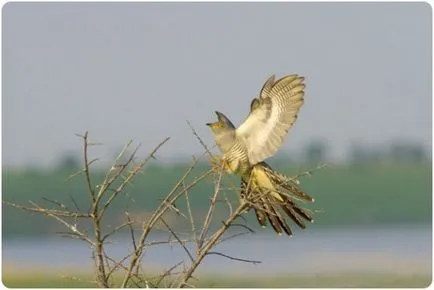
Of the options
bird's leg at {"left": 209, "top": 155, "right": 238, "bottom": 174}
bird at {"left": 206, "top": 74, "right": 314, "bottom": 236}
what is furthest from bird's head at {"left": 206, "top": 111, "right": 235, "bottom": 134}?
bird's leg at {"left": 209, "top": 155, "right": 238, "bottom": 174}

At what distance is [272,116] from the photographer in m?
4.06

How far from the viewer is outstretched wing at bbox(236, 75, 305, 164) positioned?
158 inches

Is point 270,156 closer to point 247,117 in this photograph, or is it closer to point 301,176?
point 247,117

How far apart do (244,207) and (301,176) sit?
21 centimetres

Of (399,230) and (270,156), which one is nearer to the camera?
(270,156)

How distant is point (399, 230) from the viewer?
20000mm

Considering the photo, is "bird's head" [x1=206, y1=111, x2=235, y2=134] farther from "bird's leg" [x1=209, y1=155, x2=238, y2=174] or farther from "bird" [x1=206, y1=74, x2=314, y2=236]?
"bird's leg" [x1=209, y1=155, x2=238, y2=174]

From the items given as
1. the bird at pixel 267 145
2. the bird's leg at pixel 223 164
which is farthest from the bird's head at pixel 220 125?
the bird's leg at pixel 223 164

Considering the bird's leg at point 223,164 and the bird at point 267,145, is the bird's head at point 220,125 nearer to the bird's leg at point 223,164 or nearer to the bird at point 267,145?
the bird at point 267,145

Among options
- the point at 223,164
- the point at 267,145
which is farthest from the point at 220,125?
the point at 223,164

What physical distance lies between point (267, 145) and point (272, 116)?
11 centimetres

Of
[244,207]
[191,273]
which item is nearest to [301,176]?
[244,207]

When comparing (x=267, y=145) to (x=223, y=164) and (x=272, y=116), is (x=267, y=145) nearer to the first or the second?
(x=272, y=116)

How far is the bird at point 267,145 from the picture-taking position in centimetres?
399
